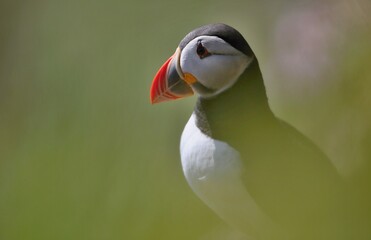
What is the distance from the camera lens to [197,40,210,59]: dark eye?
1214mm

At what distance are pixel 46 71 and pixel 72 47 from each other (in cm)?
14

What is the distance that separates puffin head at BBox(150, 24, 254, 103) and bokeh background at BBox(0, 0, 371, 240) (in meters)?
0.03

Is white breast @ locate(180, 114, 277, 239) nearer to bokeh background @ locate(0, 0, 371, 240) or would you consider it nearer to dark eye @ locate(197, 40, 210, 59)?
bokeh background @ locate(0, 0, 371, 240)

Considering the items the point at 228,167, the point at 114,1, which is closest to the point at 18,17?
the point at 114,1

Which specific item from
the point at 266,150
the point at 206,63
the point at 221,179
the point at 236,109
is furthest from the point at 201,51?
the point at 266,150

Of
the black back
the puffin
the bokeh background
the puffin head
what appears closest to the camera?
the bokeh background

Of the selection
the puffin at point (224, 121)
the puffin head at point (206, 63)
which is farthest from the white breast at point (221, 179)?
the puffin head at point (206, 63)

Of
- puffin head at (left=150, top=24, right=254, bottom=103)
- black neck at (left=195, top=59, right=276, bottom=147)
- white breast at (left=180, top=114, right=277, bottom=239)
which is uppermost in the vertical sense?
puffin head at (left=150, top=24, right=254, bottom=103)

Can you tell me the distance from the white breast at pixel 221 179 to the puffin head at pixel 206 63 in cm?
10

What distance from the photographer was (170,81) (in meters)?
1.28

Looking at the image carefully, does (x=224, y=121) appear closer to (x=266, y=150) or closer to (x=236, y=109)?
(x=236, y=109)

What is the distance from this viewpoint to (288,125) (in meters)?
0.98

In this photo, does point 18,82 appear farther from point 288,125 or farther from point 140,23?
point 288,125

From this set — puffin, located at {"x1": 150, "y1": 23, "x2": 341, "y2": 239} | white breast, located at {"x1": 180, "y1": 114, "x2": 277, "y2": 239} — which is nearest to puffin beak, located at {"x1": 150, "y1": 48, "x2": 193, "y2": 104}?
puffin, located at {"x1": 150, "y1": 23, "x2": 341, "y2": 239}
